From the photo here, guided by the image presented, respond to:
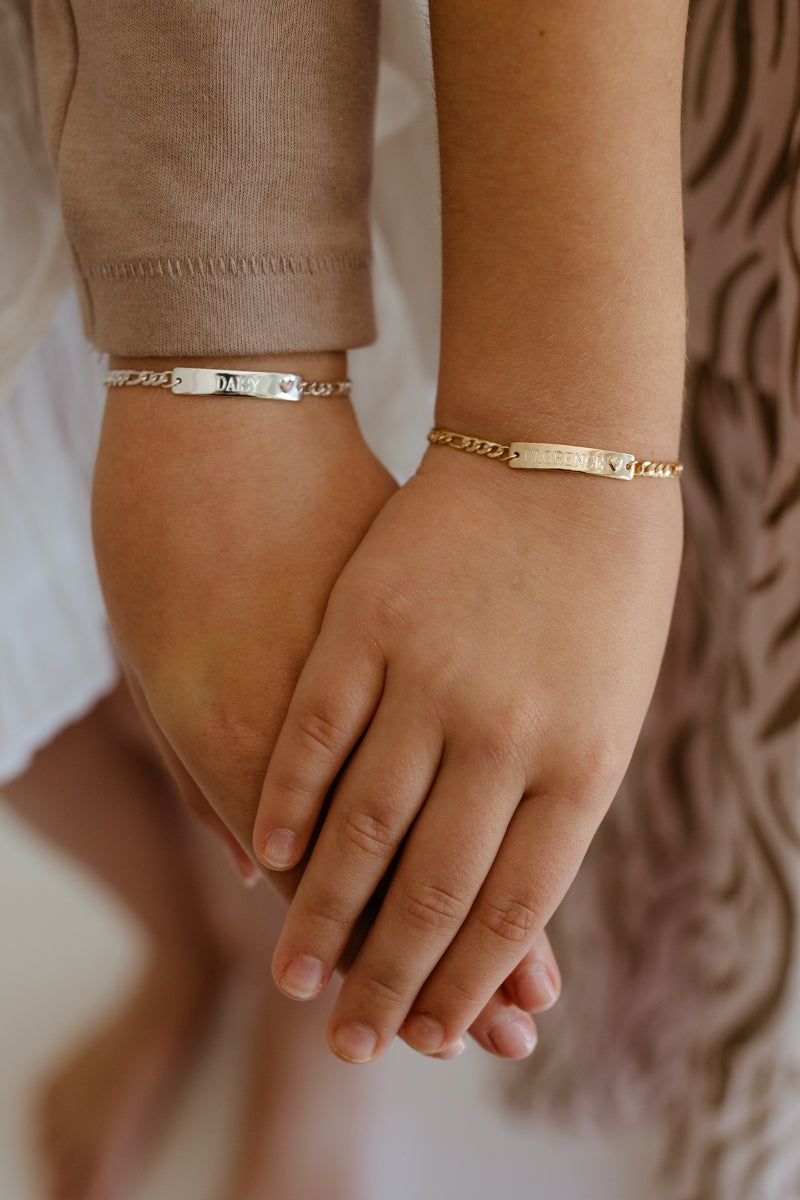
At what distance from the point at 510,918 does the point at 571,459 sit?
0.23 meters

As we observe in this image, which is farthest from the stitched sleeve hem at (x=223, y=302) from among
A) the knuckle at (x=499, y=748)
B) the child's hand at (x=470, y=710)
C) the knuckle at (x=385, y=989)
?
the knuckle at (x=385, y=989)

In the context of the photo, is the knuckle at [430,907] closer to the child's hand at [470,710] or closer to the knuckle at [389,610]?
the child's hand at [470,710]

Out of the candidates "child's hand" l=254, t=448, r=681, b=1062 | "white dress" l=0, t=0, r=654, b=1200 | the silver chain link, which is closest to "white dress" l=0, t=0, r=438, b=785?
"white dress" l=0, t=0, r=654, b=1200

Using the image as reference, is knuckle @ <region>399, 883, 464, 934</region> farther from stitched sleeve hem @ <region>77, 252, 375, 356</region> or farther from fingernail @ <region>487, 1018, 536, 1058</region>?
stitched sleeve hem @ <region>77, 252, 375, 356</region>

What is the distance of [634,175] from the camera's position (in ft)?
1.40

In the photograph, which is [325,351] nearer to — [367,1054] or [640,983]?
[367,1054]

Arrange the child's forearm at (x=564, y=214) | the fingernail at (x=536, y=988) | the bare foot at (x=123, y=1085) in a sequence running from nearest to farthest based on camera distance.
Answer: the child's forearm at (x=564, y=214)
the fingernail at (x=536, y=988)
the bare foot at (x=123, y=1085)

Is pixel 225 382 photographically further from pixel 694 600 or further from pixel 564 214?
pixel 694 600

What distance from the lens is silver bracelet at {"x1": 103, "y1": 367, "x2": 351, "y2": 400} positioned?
1.55ft

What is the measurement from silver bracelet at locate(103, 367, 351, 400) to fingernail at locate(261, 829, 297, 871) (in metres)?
0.23

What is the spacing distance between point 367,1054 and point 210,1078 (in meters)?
0.44

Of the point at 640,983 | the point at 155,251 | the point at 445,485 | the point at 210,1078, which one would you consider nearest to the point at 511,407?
the point at 445,485

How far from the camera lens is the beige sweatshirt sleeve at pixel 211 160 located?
0.43 m

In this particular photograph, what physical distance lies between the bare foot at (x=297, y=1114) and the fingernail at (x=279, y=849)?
1.59ft
